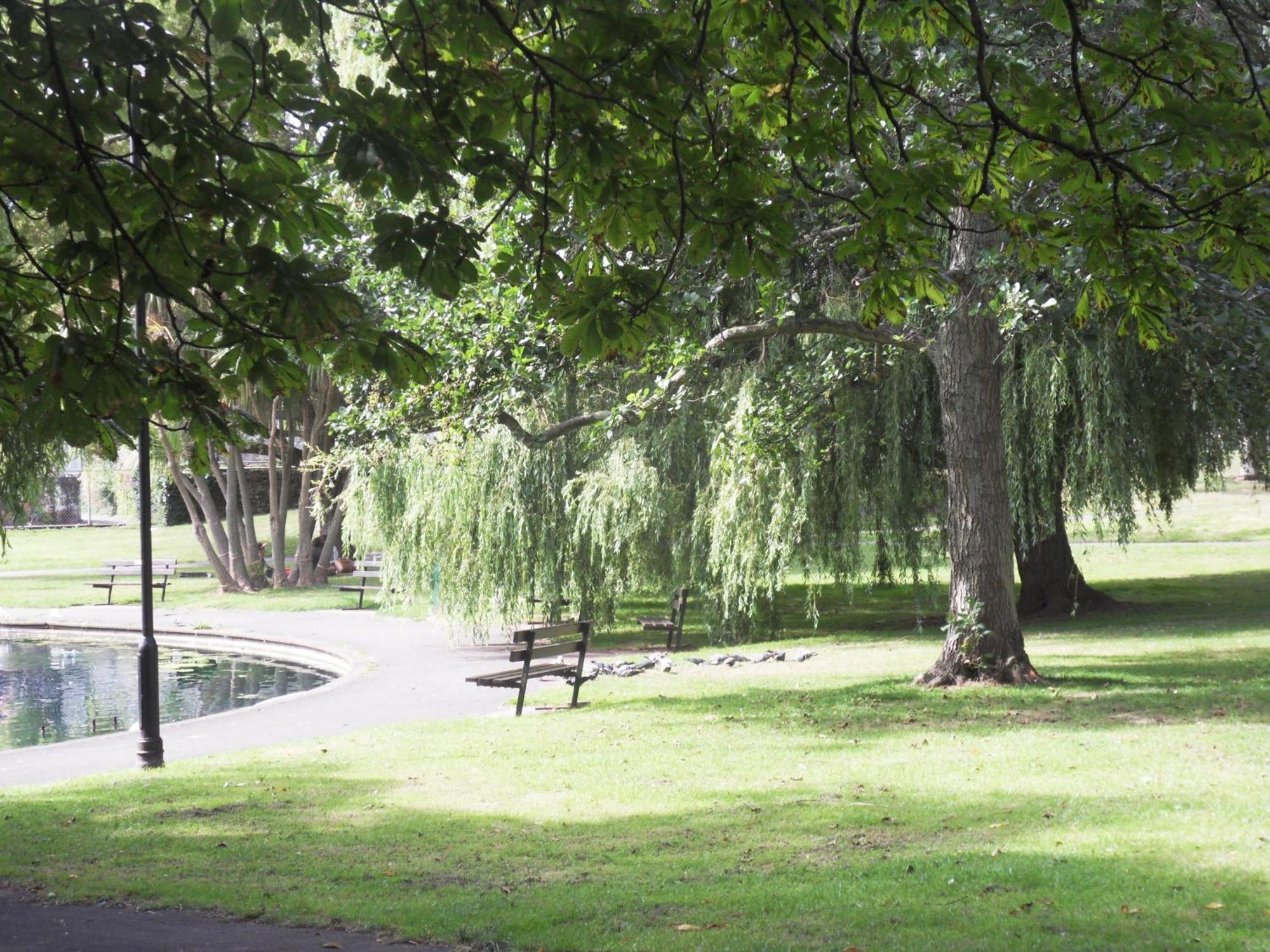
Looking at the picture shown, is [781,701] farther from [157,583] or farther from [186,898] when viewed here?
[157,583]

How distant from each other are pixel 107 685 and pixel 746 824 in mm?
13924

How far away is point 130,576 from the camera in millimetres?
40188

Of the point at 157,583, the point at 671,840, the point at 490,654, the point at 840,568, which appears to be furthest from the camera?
the point at 157,583

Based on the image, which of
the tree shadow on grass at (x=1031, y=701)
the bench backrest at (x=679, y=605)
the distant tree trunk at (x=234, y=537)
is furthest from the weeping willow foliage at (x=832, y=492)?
the distant tree trunk at (x=234, y=537)

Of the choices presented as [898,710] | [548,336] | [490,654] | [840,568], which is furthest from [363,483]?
[898,710]

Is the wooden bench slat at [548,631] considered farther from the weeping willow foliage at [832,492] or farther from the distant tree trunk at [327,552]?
the distant tree trunk at [327,552]

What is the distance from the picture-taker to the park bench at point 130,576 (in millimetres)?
33656

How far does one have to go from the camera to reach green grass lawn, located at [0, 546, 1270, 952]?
5.88 m

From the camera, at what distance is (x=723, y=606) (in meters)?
19.1

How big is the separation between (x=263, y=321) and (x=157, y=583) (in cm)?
3191

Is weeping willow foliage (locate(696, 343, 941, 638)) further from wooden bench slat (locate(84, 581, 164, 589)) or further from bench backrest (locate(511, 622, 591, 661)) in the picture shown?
wooden bench slat (locate(84, 581, 164, 589))

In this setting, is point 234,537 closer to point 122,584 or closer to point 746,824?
point 122,584

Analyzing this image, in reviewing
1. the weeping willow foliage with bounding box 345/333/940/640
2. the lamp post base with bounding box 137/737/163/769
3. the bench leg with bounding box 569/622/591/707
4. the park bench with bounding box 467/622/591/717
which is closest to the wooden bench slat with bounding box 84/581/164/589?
the weeping willow foliage with bounding box 345/333/940/640

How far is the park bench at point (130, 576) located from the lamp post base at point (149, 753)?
21.2 m
